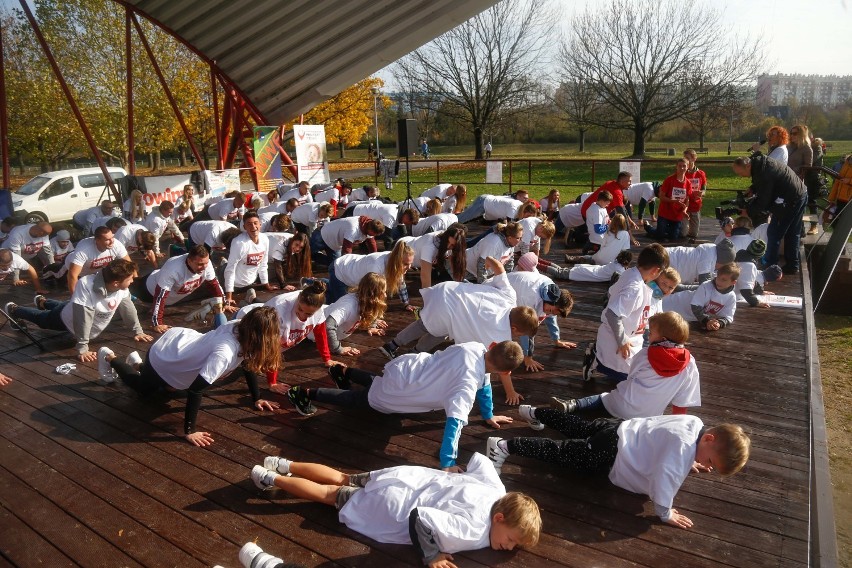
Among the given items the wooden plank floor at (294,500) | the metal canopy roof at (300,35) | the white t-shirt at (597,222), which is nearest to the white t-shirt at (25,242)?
the wooden plank floor at (294,500)

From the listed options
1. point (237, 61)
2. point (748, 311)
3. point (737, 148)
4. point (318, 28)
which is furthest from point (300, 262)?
point (737, 148)

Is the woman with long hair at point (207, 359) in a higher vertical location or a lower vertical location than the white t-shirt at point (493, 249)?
lower

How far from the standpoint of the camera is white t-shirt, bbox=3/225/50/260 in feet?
28.4

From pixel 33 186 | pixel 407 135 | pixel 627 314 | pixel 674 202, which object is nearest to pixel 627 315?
pixel 627 314

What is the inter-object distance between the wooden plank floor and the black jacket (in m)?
3.19

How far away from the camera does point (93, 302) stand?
548 cm

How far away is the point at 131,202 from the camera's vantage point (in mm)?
11836

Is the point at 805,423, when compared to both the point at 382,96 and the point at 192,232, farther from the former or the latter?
the point at 382,96

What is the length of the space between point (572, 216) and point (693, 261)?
3355 millimetres

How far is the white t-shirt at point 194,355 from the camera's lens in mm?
3857

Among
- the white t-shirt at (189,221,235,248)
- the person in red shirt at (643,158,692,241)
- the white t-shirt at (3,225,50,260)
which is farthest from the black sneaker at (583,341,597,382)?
the white t-shirt at (3,225,50,260)

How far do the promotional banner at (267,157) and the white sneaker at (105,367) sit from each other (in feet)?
39.5

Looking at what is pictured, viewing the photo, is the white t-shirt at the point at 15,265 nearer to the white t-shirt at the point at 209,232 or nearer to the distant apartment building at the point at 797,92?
the white t-shirt at the point at 209,232

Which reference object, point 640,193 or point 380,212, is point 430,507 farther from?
point 640,193
